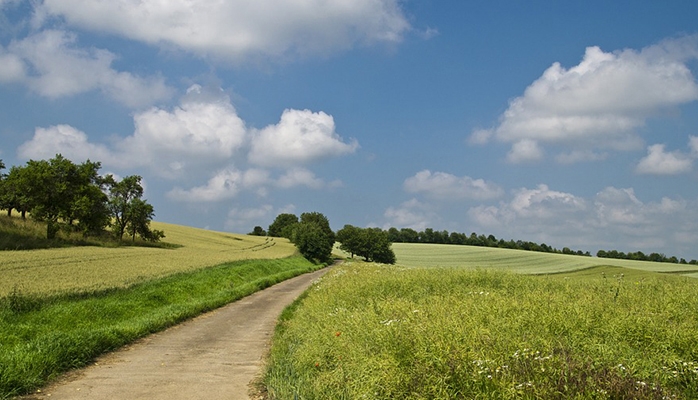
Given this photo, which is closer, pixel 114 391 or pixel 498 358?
pixel 498 358

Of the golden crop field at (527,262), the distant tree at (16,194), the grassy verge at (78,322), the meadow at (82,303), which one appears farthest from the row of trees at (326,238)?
the grassy verge at (78,322)

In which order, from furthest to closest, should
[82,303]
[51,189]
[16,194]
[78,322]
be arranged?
[51,189]
[16,194]
[82,303]
[78,322]

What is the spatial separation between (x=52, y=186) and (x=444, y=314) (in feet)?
195

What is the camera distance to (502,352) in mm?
6004

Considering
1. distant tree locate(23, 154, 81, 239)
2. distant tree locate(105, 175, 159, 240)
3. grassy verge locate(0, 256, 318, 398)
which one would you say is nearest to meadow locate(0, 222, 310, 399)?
grassy verge locate(0, 256, 318, 398)

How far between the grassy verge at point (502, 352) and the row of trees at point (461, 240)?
123477 mm

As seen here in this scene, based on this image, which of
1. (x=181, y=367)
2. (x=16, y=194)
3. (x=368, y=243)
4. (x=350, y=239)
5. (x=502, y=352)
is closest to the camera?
(x=502, y=352)

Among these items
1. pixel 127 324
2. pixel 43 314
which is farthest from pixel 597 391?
pixel 43 314

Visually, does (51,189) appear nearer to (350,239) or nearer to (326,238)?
(326,238)

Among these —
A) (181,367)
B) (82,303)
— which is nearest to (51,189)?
(82,303)

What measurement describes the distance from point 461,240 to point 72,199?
118m

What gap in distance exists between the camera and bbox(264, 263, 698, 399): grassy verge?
531 centimetres

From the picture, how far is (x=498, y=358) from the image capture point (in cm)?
575

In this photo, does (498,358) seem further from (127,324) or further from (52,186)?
(52,186)
